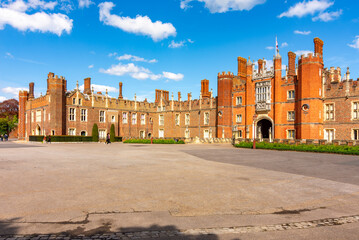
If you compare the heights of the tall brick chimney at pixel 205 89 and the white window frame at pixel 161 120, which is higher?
the tall brick chimney at pixel 205 89

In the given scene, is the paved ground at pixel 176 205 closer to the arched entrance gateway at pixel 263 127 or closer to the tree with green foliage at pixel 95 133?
the arched entrance gateway at pixel 263 127

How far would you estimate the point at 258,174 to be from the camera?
10.4 meters

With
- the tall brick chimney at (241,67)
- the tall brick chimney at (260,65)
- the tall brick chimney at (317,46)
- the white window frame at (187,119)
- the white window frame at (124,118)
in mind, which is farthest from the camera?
the white window frame at (124,118)

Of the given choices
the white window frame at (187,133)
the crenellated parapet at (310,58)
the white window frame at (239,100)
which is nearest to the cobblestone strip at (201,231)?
the crenellated parapet at (310,58)

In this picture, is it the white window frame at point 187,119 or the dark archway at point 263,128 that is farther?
the white window frame at point 187,119

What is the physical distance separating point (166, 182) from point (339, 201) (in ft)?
16.2

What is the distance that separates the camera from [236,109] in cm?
3962

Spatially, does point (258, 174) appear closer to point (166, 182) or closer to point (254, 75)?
point (166, 182)

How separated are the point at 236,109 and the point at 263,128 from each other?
4825 millimetres

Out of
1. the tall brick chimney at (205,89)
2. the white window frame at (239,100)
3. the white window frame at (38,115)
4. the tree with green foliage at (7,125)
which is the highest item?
the tall brick chimney at (205,89)

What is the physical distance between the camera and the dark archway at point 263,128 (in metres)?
37.4

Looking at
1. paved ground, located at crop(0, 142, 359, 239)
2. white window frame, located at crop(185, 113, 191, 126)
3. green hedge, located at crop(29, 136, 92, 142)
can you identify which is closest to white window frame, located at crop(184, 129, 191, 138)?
white window frame, located at crop(185, 113, 191, 126)

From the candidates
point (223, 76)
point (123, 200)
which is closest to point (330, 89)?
point (223, 76)

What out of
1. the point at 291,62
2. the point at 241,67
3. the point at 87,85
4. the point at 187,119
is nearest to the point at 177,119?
the point at 187,119
